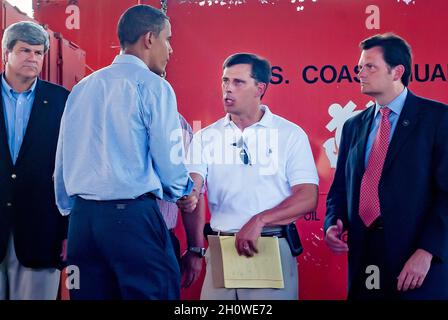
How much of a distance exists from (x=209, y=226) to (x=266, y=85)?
67 cm

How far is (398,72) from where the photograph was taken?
295 cm

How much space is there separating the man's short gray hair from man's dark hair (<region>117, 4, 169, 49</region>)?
48 centimetres

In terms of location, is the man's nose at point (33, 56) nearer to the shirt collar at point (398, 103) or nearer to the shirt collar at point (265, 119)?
the shirt collar at point (265, 119)

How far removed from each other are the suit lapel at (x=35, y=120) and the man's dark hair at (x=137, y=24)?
493 mm

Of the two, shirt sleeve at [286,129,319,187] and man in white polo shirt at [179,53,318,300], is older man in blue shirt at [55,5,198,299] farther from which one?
shirt sleeve at [286,129,319,187]

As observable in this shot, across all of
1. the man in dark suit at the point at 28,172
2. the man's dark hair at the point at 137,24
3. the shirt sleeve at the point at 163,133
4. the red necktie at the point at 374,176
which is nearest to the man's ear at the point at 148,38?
the man's dark hair at the point at 137,24

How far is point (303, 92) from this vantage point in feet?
10.2

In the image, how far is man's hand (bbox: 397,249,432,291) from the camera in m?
2.71

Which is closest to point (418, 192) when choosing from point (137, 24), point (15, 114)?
point (137, 24)

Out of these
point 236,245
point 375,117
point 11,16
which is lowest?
point 236,245

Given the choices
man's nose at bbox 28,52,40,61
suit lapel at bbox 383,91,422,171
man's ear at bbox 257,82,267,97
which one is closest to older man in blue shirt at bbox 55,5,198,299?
man's nose at bbox 28,52,40,61

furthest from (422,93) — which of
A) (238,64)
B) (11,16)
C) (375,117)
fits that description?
(11,16)
